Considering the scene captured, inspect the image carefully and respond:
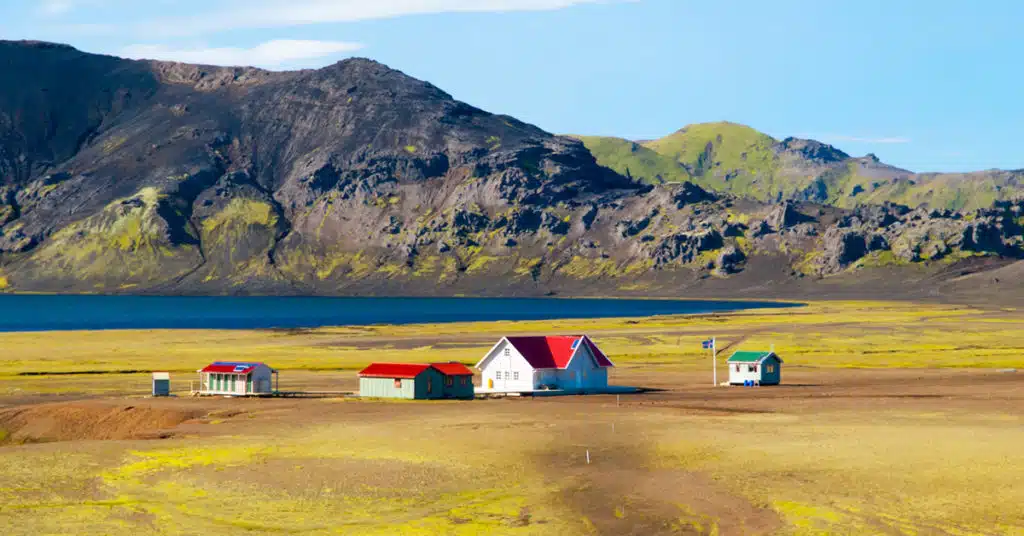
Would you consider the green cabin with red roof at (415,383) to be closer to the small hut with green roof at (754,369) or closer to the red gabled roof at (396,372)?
the red gabled roof at (396,372)

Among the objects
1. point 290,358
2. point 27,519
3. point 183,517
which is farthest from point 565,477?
point 290,358

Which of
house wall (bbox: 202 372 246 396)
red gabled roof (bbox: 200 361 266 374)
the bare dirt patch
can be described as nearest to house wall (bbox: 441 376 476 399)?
red gabled roof (bbox: 200 361 266 374)

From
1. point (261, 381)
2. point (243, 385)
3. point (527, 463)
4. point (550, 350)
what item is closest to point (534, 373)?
point (550, 350)

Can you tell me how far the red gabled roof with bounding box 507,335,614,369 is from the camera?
112 m

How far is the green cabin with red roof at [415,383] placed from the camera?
10356 cm

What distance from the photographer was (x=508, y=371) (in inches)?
4461

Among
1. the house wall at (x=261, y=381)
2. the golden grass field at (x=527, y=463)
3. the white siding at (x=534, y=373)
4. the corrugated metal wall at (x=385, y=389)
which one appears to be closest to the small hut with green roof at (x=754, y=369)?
the golden grass field at (x=527, y=463)

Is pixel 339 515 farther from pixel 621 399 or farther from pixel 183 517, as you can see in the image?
pixel 621 399

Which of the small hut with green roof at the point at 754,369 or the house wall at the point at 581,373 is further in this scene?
the small hut with green roof at the point at 754,369

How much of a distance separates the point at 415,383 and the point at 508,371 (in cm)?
1269

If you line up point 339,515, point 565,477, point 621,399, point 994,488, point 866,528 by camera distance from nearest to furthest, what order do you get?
point 866,528, point 339,515, point 994,488, point 565,477, point 621,399

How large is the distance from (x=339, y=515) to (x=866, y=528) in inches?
817

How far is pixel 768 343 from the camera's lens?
195 meters

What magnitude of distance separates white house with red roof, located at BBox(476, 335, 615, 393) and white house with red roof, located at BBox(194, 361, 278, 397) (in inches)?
789
